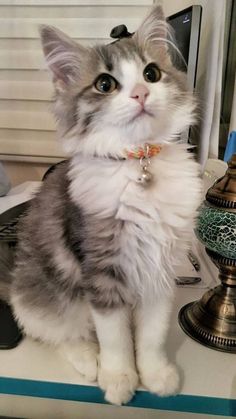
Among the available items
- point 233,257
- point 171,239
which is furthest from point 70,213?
point 233,257

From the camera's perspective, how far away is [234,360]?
64 cm

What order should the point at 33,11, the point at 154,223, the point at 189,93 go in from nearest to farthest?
the point at 154,223 < the point at 189,93 < the point at 33,11

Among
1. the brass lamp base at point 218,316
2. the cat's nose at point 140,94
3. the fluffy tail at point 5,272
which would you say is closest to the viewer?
the cat's nose at point 140,94

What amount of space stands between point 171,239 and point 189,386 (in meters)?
0.24

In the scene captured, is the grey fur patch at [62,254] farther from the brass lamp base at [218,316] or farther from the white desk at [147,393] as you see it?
the brass lamp base at [218,316]

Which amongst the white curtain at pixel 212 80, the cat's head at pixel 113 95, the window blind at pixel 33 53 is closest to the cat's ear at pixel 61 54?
the cat's head at pixel 113 95

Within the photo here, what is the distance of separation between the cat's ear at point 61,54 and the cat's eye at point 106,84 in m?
0.06

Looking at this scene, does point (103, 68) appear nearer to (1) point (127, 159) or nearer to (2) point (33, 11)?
(1) point (127, 159)

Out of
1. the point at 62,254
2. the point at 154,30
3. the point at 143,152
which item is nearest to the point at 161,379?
the point at 62,254

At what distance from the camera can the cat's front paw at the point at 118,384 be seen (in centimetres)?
57

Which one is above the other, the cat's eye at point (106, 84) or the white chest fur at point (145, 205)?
the cat's eye at point (106, 84)

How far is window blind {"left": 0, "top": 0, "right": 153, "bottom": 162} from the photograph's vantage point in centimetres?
166

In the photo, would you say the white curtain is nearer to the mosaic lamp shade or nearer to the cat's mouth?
the mosaic lamp shade

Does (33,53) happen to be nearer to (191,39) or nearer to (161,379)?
(191,39)
